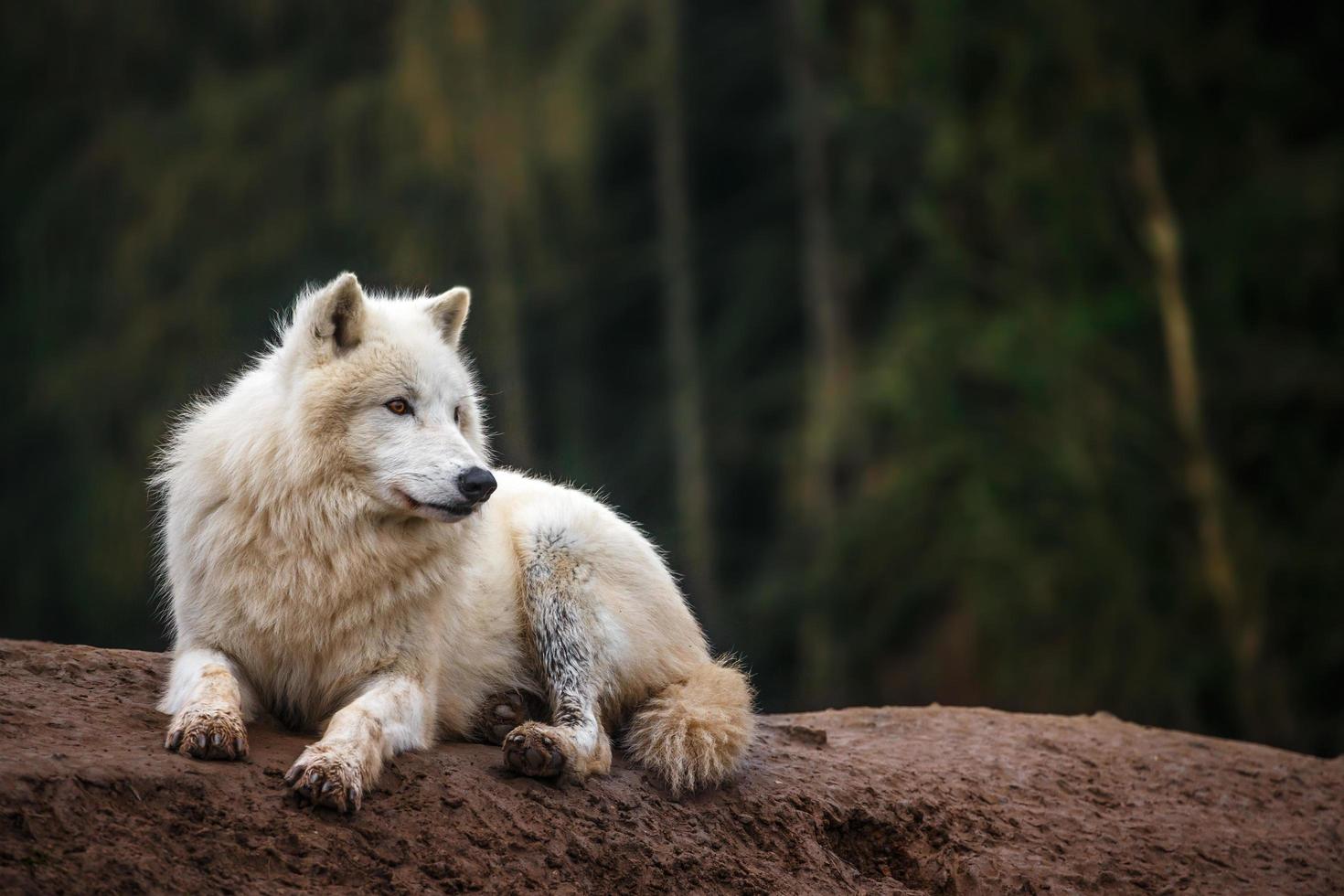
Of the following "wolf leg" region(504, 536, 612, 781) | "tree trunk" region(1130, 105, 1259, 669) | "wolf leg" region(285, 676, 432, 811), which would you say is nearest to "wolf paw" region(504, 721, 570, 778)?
"wolf leg" region(504, 536, 612, 781)

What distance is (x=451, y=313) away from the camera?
493cm

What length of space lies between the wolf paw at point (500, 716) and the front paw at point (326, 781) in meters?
0.89

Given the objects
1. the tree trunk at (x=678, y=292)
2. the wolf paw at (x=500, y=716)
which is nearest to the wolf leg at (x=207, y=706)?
the wolf paw at (x=500, y=716)

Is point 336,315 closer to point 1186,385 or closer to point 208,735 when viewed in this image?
point 208,735

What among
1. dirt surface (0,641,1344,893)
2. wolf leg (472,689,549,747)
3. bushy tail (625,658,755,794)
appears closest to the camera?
dirt surface (0,641,1344,893)

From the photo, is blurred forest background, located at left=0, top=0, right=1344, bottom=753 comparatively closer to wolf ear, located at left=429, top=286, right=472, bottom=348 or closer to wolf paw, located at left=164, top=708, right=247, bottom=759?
Result: wolf ear, located at left=429, top=286, right=472, bottom=348

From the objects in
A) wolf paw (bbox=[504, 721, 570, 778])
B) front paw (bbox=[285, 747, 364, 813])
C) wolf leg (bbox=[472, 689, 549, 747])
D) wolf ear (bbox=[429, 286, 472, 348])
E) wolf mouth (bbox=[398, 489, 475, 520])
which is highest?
wolf ear (bbox=[429, 286, 472, 348])

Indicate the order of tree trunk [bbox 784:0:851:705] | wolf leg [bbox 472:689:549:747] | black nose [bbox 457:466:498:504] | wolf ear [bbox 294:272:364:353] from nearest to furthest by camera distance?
black nose [bbox 457:466:498:504], wolf ear [bbox 294:272:364:353], wolf leg [bbox 472:689:549:747], tree trunk [bbox 784:0:851:705]

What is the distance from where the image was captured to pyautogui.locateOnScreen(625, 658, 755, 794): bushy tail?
464 cm

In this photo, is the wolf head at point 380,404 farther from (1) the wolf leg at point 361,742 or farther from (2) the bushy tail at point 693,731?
(2) the bushy tail at point 693,731

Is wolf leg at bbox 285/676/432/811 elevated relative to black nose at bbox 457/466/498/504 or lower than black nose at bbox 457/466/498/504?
lower

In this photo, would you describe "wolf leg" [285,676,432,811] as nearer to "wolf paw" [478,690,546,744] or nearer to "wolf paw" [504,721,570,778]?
"wolf paw" [504,721,570,778]

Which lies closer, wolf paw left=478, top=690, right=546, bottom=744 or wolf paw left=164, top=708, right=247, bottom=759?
wolf paw left=164, top=708, right=247, bottom=759

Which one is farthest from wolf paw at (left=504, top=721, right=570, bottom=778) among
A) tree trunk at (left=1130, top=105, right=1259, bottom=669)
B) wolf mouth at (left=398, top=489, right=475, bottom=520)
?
tree trunk at (left=1130, top=105, right=1259, bottom=669)
